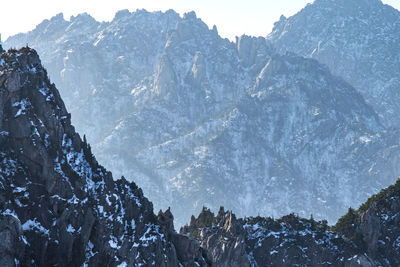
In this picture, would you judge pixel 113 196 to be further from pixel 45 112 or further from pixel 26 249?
pixel 26 249

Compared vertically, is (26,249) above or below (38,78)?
below

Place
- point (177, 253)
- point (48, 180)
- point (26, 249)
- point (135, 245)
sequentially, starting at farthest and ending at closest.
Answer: point (177, 253) → point (135, 245) → point (48, 180) → point (26, 249)

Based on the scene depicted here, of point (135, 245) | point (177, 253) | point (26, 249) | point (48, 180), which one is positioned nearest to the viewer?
point (26, 249)

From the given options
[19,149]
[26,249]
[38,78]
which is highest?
[38,78]

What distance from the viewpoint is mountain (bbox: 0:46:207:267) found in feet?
522

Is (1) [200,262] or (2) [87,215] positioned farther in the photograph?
(1) [200,262]

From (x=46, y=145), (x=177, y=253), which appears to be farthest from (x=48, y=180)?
(x=177, y=253)

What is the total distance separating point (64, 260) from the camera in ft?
531

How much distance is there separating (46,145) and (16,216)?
919 inches

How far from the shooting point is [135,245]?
18150 centimetres

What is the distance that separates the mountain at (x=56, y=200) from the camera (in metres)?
159

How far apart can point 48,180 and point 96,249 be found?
18.4 meters

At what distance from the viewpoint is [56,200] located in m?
167

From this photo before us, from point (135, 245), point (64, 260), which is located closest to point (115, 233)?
point (135, 245)
